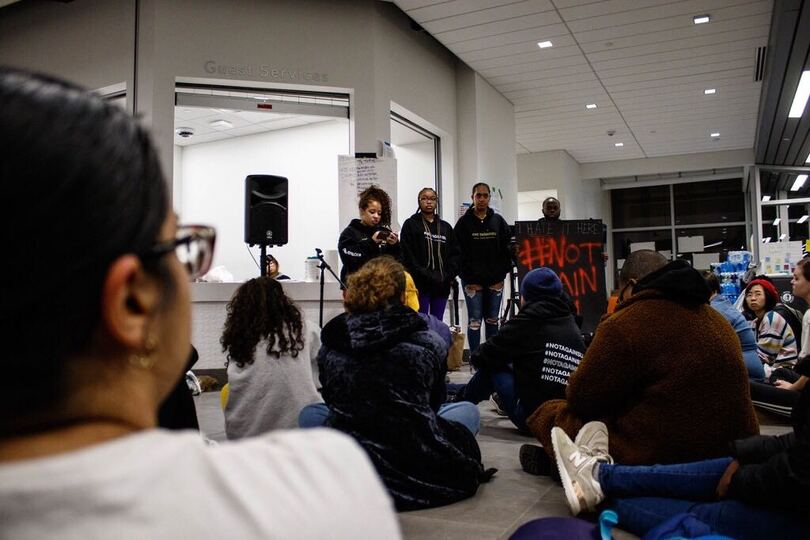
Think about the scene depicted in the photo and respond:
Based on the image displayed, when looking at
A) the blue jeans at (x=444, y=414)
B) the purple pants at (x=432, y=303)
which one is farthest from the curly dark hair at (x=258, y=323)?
the purple pants at (x=432, y=303)

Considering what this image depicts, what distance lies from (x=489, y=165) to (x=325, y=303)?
298cm

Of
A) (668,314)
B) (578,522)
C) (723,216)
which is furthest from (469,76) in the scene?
(723,216)

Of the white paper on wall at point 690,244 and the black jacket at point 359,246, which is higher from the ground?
the white paper on wall at point 690,244

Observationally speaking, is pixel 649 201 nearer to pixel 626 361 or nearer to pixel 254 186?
pixel 254 186

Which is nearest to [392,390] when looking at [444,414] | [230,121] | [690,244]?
[444,414]

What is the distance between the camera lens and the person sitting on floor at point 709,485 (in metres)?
1.67

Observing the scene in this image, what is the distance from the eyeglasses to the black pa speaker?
15.8 ft

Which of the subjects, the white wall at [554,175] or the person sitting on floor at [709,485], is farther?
the white wall at [554,175]

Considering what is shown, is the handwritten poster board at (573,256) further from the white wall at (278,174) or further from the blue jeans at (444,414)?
the blue jeans at (444,414)

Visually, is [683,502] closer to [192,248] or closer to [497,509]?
[497,509]

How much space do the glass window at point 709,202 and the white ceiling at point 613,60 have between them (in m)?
3.12

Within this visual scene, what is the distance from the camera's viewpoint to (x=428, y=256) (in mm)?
5156

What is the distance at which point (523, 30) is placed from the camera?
21.1 feet

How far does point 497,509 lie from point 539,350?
1.01 m
